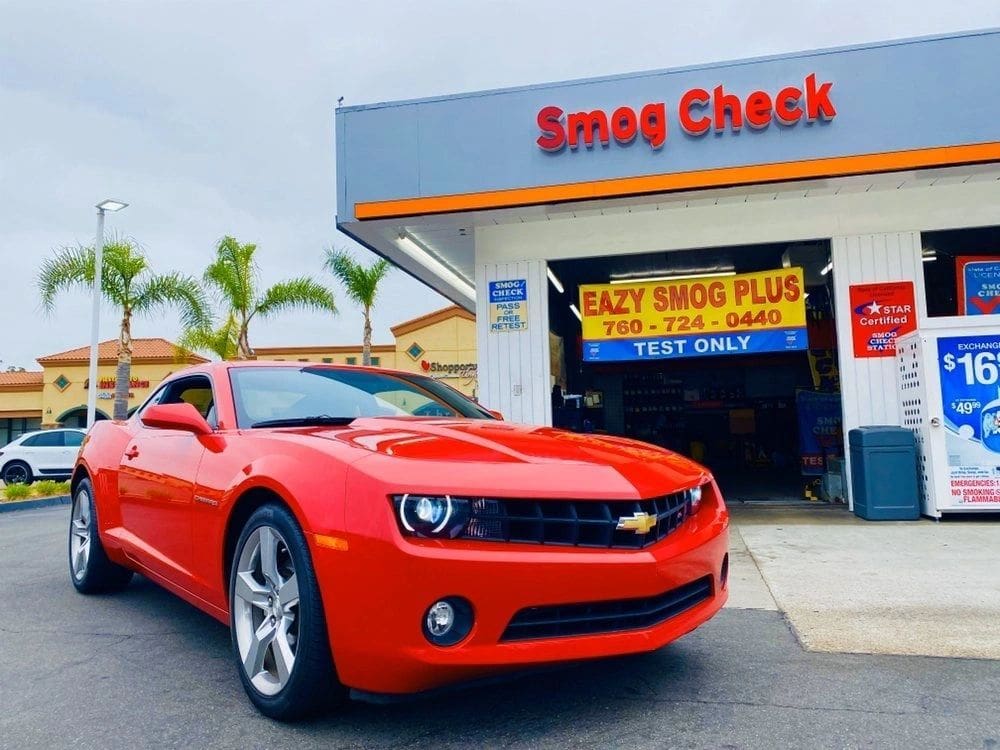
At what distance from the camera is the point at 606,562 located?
236 centimetres

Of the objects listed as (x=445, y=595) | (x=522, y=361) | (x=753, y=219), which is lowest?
(x=445, y=595)

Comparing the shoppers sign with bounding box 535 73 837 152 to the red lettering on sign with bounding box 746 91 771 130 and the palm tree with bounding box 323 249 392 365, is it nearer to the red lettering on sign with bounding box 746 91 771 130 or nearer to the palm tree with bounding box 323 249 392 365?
the red lettering on sign with bounding box 746 91 771 130

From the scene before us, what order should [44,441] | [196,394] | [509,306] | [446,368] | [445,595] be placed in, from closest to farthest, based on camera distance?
[445,595] → [196,394] → [509,306] → [44,441] → [446,368]

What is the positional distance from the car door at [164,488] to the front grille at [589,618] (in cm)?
172

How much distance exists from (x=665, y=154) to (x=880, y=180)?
96.7 inches

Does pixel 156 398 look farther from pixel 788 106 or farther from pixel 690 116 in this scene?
pixel 788 106

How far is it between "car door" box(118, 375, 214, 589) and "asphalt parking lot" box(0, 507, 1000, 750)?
47 centimetres

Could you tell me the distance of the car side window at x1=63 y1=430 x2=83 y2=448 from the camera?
58.2ft

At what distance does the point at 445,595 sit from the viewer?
2.24 meters

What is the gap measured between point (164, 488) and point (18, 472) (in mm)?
17035

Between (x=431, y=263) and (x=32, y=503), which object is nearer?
(x=431, y=263)

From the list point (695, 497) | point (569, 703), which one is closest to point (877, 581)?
point (695, 497)

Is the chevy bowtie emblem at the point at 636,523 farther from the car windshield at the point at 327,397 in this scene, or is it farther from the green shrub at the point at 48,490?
the green shrub at the point at 48,490

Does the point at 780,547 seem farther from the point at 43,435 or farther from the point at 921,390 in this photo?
the point at 43,435
